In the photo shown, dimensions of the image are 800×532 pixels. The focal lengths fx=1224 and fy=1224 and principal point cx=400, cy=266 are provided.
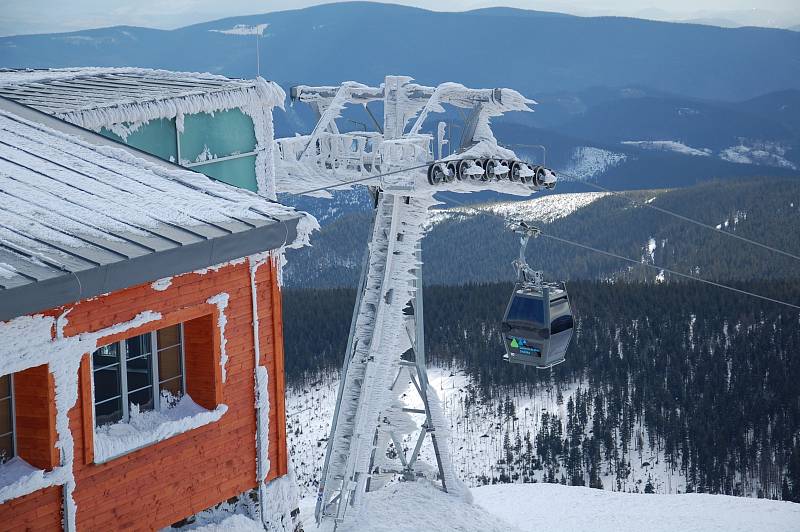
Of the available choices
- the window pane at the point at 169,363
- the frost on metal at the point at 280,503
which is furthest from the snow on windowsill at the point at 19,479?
the frost on metal at the point at 280,503

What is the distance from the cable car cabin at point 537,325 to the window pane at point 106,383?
1012 centimetres

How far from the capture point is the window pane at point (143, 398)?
40.4ft

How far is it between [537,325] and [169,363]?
1033 cm

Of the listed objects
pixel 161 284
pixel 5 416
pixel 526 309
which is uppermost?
pixel 161 284

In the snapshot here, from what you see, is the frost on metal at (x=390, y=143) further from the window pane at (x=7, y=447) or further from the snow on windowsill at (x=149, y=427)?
the window pane at (x=7, y=447)

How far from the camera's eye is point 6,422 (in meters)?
11.0

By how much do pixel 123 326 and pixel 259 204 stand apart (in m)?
2.54

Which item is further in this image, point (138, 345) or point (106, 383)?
point (138, 345)

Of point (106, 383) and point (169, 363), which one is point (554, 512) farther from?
point (169, 363)

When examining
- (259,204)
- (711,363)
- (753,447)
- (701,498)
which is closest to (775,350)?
(711,363)

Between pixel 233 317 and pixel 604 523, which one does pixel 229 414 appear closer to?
pixel 233 317

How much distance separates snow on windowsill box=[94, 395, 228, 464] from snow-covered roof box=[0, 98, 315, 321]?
62.9 inches

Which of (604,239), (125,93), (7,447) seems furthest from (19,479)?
(604,239)

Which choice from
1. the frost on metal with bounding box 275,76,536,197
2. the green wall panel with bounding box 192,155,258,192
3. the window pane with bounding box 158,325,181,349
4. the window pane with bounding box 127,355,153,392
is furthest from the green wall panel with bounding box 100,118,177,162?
the window pane with bounding box 158,325,181,349
